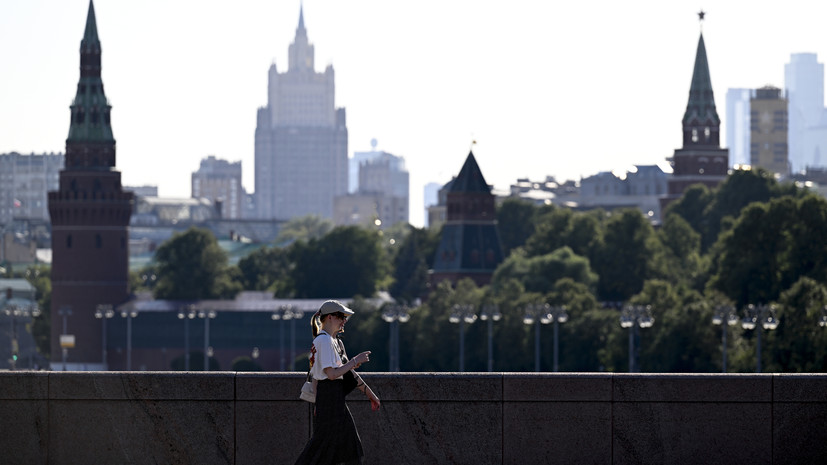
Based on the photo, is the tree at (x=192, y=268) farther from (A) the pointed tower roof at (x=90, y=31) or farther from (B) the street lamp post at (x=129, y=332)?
(A) the pointed tower roof at (x=90, y=31)

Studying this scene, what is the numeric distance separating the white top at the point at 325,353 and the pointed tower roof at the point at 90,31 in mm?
153021

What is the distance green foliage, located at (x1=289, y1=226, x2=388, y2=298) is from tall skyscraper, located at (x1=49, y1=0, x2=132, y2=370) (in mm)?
16830

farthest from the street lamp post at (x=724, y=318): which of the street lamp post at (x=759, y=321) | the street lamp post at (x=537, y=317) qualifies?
the street lamp post at (x=537, y=317)

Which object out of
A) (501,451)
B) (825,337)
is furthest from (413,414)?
(825,337)

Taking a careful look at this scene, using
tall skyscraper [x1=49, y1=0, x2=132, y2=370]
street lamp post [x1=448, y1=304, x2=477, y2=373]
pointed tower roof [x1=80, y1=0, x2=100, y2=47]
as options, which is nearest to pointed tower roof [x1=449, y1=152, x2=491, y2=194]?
tall skyscraper [x1=49, y1=0, x2=132, y2=370]

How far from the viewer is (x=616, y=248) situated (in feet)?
533

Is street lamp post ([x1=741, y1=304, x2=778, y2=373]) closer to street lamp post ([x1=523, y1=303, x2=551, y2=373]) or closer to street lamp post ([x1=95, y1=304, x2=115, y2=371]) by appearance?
street lamp post ([x1=523, y1=303, x2=551, y2=373])

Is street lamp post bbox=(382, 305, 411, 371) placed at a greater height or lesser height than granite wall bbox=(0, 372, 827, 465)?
lesser

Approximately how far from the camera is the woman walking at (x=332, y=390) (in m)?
28.2

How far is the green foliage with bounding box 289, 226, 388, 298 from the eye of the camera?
620 ft

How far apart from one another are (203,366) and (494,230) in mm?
25043

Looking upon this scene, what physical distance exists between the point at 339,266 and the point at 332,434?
161 metres

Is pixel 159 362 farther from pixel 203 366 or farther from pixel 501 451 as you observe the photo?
pixel 501 451

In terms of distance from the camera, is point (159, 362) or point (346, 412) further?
point (159, 362)
